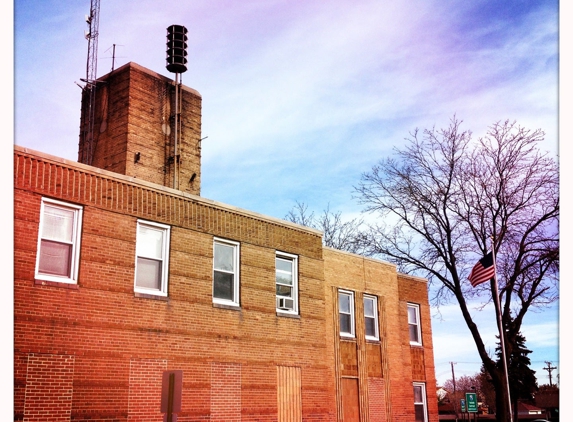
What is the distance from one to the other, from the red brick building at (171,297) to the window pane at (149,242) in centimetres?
4

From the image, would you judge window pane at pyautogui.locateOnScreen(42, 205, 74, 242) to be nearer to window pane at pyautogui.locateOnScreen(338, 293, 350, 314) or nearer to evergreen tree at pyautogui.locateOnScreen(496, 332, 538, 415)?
window pane at pyautogui.locateOnScreen(338, 293, 350, 314)

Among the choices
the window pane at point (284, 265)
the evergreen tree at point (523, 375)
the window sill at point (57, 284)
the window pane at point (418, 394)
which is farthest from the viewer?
the evergreen tree at point (523, 375)

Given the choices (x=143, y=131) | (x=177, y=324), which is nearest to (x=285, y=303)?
(x=177, y=324)

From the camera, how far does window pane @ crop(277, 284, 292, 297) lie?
1944 cm

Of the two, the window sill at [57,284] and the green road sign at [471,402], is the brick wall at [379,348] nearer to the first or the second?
the window sill at [57,284]

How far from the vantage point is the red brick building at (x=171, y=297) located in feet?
45.1

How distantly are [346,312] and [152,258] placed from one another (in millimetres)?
8844

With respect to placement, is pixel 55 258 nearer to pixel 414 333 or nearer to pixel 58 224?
pixel 58 224

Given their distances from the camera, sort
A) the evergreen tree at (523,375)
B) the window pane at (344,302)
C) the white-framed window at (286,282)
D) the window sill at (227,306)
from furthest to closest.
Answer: the evergreen tree at (523,375) → the window pane at (344,302) → the white-framed window at (286,282) → the window sill at (227,306)

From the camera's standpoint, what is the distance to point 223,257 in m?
18.0

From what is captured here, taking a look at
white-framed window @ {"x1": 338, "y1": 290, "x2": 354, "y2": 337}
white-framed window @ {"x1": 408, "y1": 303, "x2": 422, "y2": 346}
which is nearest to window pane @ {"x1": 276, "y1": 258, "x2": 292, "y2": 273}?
white-framed window @ {"x1": 338, "y1": 290, "x2": 354, "y2": 337}

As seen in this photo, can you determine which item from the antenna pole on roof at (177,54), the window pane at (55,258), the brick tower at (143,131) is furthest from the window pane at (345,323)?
the window pane at (55,258)

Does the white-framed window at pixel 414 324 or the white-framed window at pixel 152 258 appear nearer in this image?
the white-framed window at pixel 152 258
